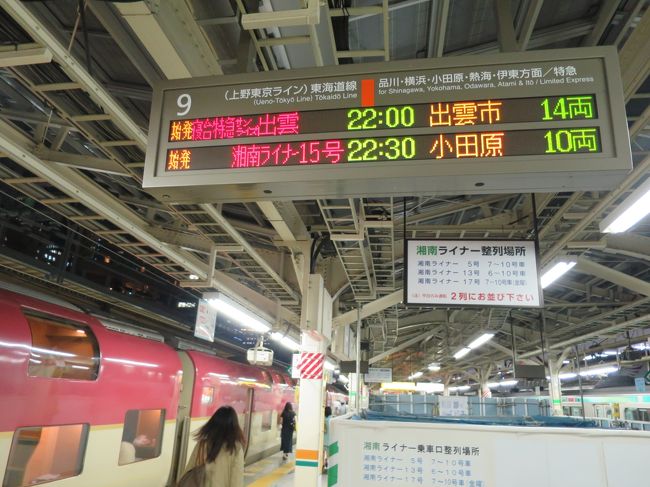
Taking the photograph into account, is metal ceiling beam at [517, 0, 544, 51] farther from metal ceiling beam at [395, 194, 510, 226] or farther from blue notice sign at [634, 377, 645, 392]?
blue notice sign at [634, 377, 645, 392]

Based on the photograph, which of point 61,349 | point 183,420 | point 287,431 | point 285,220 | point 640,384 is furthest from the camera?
point 287,431

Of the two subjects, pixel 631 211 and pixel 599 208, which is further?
pixel 599 208

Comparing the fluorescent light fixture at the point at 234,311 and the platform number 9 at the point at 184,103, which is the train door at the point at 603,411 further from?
the platform number 9 at the point at 184,103

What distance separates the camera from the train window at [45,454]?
4520 millimetres

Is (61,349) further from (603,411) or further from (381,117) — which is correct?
(603,411)

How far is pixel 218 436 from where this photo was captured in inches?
137

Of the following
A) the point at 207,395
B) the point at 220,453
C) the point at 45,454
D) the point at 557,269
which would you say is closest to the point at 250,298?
the point at 207,395

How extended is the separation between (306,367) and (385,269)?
8.33ft

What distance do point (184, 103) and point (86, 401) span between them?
397cm

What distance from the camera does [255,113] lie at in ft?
9.82

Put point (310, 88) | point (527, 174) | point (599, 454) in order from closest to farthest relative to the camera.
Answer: point (527, 174), point (310, 88), point (599, 454)

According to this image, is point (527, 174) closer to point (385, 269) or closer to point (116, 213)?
point (116, 213)

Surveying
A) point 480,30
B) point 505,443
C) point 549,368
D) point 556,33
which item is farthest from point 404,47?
point 549,368

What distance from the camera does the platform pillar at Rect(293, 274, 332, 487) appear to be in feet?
24.1
